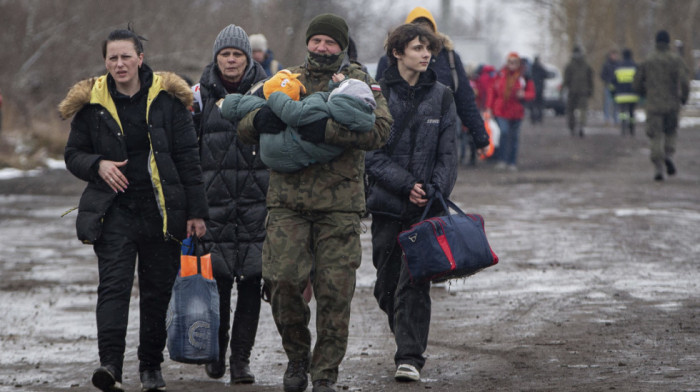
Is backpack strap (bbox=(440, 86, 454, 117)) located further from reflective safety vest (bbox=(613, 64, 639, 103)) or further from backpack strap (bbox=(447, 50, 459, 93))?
reflective safety vest (bbox=(613, 64, 639, 103))

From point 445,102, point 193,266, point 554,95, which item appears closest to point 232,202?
point 193,266

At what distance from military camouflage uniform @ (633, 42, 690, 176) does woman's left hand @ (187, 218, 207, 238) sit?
37.8ft

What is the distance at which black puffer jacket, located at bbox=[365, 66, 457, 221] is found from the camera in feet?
21.3

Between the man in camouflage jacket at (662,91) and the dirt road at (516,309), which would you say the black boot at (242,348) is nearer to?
the dirt road at (516,309)

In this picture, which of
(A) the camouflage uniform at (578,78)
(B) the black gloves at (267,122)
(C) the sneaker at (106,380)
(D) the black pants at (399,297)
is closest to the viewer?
(B) the black gloves at (267,122)

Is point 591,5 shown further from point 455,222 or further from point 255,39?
point 455,222

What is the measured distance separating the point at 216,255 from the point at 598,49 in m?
42.8

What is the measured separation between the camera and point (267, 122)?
5680mm

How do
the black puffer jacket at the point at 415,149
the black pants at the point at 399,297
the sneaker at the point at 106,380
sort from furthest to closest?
the black puffer jacket at the point at 415,149, the black pants at the point at 399,297, the sneaker at the point at 106,380

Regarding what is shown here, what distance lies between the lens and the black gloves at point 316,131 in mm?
5574

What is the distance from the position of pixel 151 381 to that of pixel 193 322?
0.49 meters

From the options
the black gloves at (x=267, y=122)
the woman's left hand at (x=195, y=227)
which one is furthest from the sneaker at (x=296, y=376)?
the black gloves at (x=267, y=122)

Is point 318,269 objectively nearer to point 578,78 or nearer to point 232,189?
point 232,189

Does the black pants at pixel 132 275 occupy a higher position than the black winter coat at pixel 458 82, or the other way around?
the black winter coat at pixel 458 82
